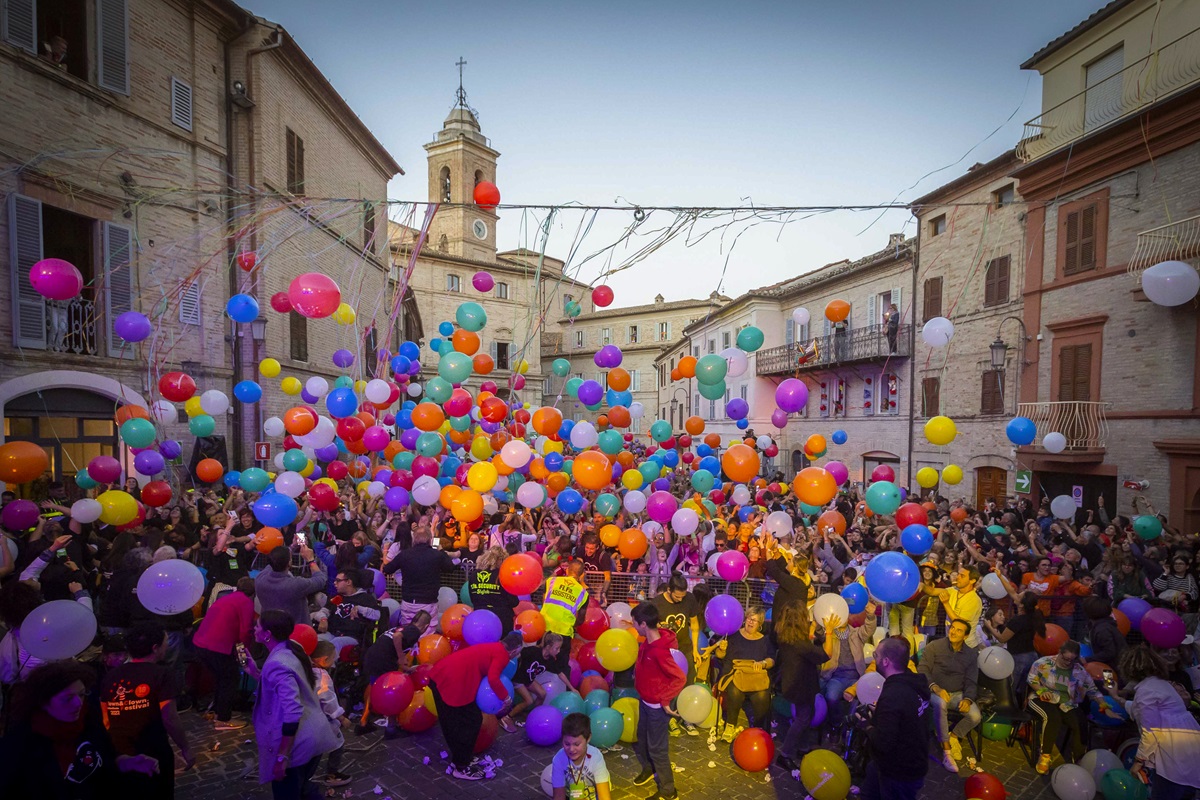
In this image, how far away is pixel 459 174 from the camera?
1650 inches

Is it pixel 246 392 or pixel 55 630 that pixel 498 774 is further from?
pixel 246 392

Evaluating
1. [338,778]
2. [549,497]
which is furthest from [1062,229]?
[338,778]

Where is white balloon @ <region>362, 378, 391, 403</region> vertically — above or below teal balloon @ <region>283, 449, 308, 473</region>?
above

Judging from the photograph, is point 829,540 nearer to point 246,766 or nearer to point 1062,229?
point 246,766

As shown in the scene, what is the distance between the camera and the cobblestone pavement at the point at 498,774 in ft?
15.6

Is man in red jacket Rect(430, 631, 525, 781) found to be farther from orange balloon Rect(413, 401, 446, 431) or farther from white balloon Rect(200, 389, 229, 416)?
white balloon Rect(200, 389, 229, 416)

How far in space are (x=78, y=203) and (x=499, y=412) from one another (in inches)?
302

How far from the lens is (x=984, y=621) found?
598 cm

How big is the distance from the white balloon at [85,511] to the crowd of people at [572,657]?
0.22 metres

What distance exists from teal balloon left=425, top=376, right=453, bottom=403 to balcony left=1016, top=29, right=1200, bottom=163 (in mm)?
12707

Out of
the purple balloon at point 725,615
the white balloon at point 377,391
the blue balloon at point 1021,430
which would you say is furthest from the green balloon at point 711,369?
the white balloon at point 377,391

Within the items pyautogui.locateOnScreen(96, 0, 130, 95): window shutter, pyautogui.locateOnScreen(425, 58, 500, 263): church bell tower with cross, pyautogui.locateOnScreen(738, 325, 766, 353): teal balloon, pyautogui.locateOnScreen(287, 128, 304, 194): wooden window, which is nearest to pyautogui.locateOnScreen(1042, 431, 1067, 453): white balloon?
pyautogui.locateOnScreen(738, 325, 766, 353): teal balloon

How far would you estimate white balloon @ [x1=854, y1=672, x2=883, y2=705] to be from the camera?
503 centimetres

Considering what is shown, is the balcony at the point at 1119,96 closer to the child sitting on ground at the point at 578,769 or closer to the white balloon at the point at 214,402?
the child sitting on ground at the point at 578,769
